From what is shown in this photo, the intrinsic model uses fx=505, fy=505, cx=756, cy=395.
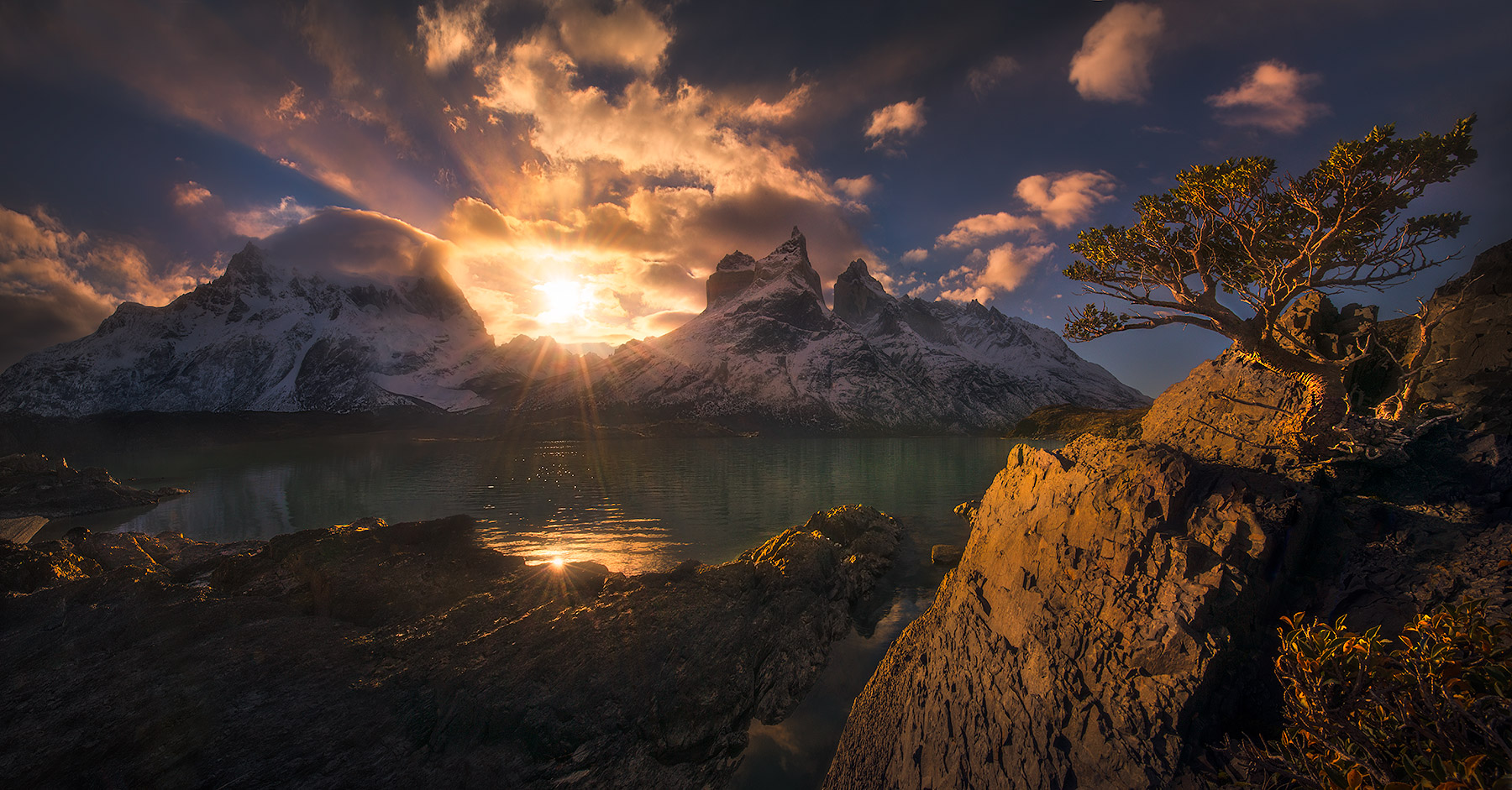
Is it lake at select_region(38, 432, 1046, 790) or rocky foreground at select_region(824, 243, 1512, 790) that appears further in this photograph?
lake at select_region(38, 432, 1046, 790)

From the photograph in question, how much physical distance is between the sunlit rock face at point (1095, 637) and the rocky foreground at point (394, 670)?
10.4 ft

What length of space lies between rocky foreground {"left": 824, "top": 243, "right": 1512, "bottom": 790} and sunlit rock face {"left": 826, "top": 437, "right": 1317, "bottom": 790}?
0.9 inches

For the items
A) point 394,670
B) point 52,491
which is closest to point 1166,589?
point 394,670

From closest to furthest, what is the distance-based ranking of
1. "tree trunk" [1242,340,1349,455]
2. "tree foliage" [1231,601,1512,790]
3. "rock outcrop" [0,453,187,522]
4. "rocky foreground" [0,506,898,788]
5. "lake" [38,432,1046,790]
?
"tree foliage" [1231,601,1512,790] < "rocky foreground" [0,506,898,788] < "tree trunk" [1242,340,1349,455] < "lake" [38,432,1046,790] < "rock outcrop" [0,453,187,522]

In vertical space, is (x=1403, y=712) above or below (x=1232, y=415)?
below

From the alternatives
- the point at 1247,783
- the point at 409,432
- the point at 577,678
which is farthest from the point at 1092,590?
the point at 409,432

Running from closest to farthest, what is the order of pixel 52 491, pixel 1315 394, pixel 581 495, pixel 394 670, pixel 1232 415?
pixel 1315 394 < pixel 394 670 < pixel 1232 415 < pixel 52 491 < pixel 581 495

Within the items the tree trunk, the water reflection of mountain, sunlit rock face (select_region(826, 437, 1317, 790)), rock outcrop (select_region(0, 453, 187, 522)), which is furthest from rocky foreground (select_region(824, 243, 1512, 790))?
rock outcrop (select_region(0, 453, 187, 522))

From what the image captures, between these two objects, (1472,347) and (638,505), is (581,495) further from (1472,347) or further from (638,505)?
(1472,347)

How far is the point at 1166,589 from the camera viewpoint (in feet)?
20.7

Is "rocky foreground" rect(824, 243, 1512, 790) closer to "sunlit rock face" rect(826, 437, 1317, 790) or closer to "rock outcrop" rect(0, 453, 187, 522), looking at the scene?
"sunlit rock face" rect(826, 437, 1317, 790)

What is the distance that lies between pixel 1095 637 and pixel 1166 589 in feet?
3.44

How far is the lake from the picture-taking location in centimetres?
1136

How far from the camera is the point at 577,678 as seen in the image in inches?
358
